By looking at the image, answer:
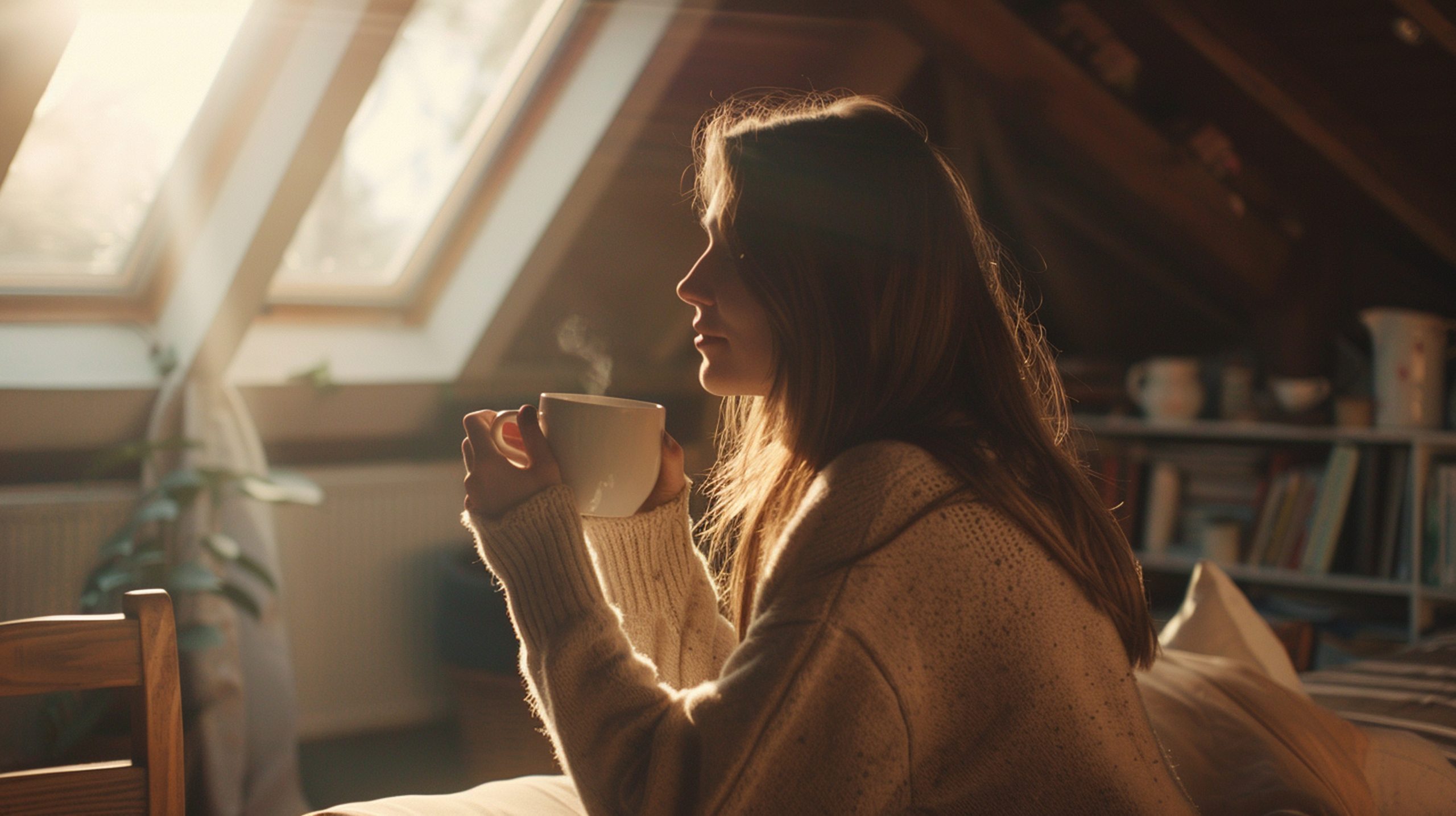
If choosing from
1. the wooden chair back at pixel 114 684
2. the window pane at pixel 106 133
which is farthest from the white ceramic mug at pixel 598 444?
the window pane at pixel 106 133

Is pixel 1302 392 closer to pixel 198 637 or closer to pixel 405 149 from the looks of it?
pixel 405 149

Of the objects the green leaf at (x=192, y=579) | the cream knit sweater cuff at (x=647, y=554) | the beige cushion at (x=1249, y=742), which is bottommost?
the beige cushion at (x=1249, y=742)

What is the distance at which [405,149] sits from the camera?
2.86 metres

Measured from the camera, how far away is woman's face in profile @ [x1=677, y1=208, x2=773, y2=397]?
0.86 meters

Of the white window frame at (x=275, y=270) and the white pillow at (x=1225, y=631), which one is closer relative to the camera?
the white pillow at (x=1225, y=631)

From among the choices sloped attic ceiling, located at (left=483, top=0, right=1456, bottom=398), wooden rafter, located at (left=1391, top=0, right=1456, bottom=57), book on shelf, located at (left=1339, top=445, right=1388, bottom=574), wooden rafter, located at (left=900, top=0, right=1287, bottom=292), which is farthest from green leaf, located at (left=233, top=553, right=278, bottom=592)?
book on shelf, located at (left=1339, top=445, right=1388, bottom=574)

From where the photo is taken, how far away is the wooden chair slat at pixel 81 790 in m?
0.71

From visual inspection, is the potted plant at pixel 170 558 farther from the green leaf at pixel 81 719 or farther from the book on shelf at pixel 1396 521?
the book on shelf at pixel 1396 521

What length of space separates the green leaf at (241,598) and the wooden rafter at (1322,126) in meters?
2.22

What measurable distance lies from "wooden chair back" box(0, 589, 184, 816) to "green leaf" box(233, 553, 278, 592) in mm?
1580

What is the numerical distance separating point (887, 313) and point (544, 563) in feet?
0.99

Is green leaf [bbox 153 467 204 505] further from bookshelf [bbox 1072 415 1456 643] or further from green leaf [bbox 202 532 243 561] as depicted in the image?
bookshelf [bbox 1072 415 1456 643]

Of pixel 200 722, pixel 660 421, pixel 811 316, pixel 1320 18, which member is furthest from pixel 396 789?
pixel 1320 18

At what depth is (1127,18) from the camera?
2561mm
